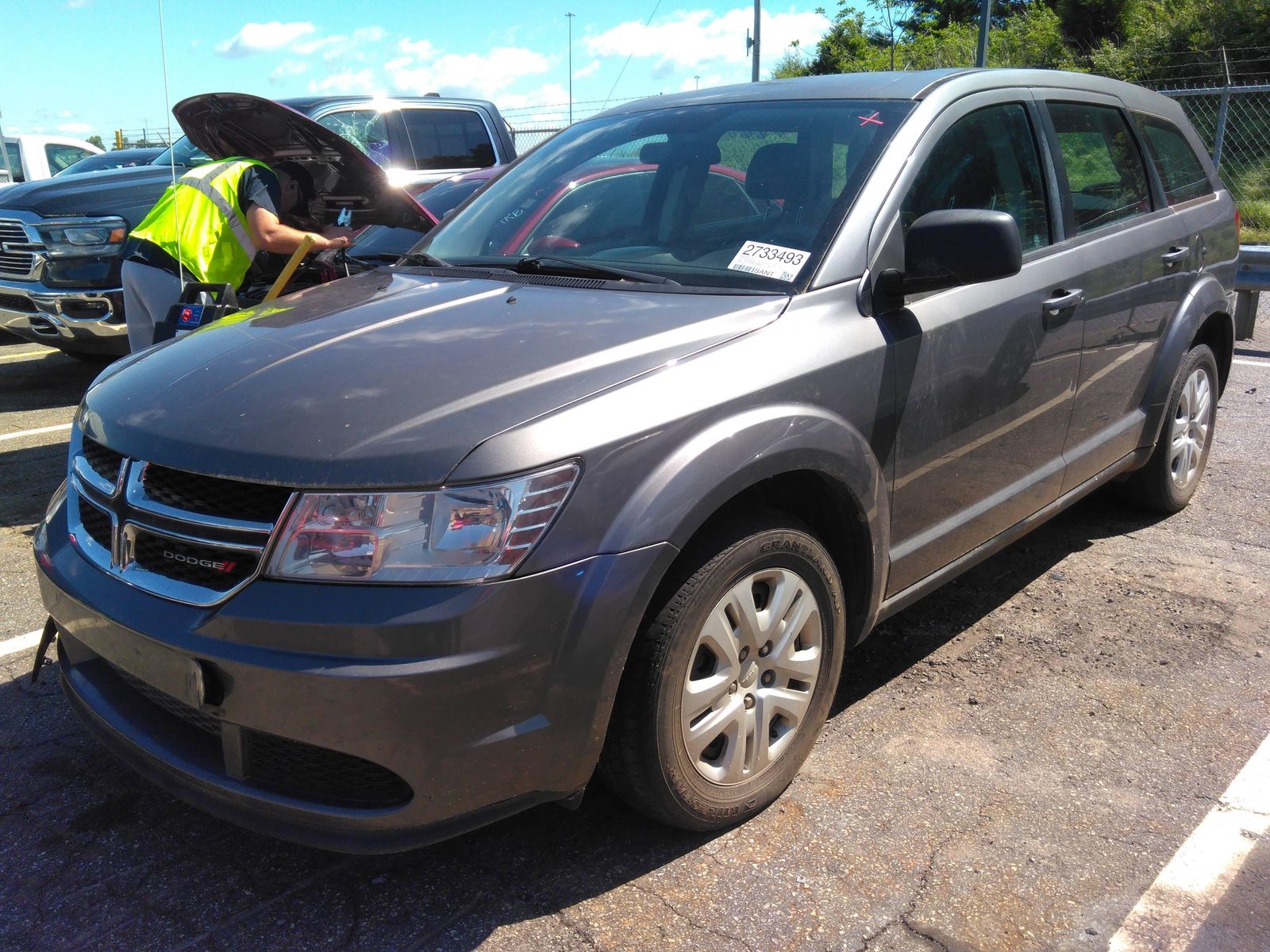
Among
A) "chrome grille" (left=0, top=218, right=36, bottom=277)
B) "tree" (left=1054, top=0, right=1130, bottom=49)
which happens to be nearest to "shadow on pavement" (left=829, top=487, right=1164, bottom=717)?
"chrome grille" (left=0, top=218, right=36, bottom=277)

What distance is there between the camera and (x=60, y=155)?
63.7 feet

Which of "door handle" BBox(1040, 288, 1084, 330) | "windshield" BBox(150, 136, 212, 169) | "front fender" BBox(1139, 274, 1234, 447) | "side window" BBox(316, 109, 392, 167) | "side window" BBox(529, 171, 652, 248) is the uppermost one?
"side window" BBox(316, 109, 392, 167)

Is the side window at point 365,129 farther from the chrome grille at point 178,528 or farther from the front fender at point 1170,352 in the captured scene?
the chrome grille at point 178,528

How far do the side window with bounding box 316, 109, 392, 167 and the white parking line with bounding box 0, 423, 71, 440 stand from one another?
277cm

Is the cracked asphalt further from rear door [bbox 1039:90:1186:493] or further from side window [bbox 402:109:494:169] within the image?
side window [bbox 402:109:494:169]

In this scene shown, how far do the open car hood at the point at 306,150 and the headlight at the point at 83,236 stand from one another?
2.78m

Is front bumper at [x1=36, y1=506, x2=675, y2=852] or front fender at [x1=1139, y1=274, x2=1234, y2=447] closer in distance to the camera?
front bumper at [x1=36, y1=506, x2=675, y2=852]

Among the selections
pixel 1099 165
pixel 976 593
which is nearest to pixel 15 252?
pixel 976 593

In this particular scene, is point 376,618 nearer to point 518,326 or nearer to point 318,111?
point 518,326

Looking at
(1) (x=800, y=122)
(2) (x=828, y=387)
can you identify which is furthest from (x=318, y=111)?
(2) (x=828, y=387)

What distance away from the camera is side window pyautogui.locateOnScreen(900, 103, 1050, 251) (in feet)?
10.3

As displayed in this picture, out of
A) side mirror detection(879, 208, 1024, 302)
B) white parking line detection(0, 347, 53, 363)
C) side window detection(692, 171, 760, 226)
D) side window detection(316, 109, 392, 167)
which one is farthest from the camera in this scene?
white parking line detection(0, 347, 53, 363)

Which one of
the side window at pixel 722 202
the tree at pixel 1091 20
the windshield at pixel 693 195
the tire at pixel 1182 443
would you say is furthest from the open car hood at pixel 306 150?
the tree at pixel 1091 20

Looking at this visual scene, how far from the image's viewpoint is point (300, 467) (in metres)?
2.14
